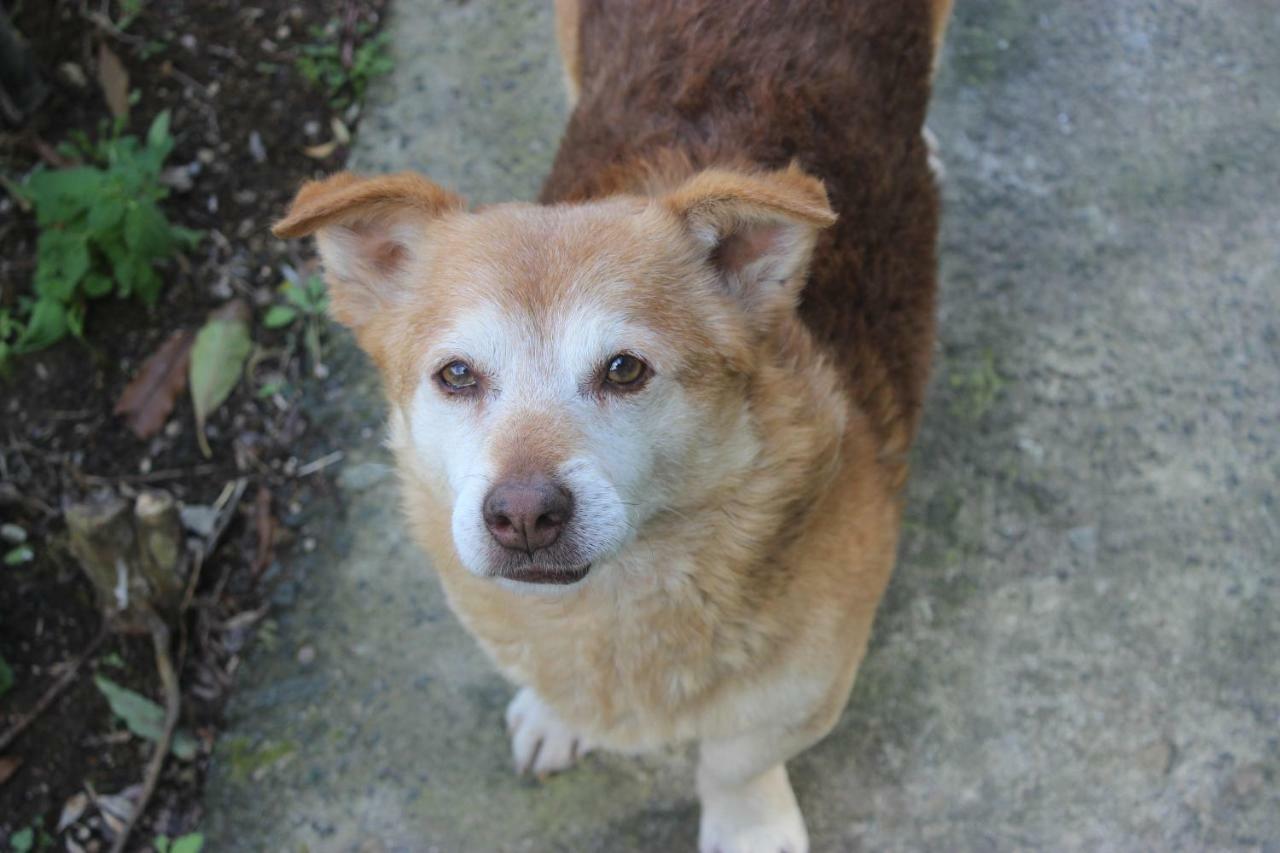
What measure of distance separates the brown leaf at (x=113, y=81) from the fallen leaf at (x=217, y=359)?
105 centimetres

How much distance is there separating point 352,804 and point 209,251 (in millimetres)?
2173

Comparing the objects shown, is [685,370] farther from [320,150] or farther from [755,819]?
[320,150]

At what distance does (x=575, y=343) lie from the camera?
220 cm

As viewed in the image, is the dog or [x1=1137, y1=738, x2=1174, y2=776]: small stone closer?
the dog

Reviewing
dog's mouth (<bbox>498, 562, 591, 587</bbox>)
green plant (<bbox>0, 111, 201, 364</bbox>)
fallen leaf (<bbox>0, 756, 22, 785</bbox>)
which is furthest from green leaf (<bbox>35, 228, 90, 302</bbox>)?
dog's mouth (<bbox>498, 562, 591, 587</bbox>)

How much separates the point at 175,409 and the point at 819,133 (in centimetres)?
248

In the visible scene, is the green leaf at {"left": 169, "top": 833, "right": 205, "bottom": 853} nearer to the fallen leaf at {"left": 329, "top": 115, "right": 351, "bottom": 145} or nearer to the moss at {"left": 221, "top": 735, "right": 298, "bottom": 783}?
the moss at {"left": 221, "top": 735, "right": 298, "bottom": 783}

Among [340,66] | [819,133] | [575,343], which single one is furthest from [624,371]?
[340,66]

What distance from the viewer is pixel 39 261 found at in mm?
→ 3838

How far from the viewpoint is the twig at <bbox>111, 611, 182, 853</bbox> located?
3102 mm

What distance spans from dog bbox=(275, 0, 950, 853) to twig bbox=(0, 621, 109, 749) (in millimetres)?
1480

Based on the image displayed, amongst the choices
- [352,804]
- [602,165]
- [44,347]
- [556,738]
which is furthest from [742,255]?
[44,347]

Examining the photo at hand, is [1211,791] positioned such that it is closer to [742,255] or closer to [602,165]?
[742,255]

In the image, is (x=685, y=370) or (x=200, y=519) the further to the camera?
(x=200, y=519)
